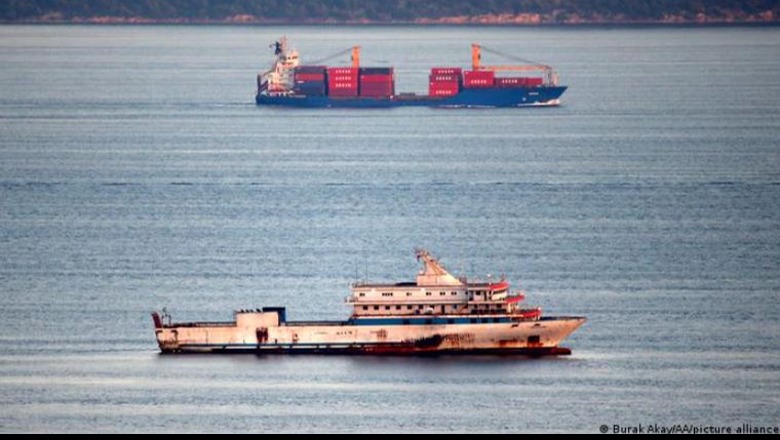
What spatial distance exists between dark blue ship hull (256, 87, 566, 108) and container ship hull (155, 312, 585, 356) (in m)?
117

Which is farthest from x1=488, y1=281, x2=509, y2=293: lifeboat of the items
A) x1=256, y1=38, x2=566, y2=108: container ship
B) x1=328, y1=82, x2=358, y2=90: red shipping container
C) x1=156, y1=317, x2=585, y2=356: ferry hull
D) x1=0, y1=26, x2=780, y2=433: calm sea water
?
x1=328, y1=82, x2=358, y2=90: red shipping container

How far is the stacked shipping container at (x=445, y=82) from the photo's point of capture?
19307 cm

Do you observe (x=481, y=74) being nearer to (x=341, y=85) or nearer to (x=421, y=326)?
(x=341, y=85)

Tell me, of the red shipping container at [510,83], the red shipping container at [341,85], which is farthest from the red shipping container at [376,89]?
the red shipping container at [510,83]

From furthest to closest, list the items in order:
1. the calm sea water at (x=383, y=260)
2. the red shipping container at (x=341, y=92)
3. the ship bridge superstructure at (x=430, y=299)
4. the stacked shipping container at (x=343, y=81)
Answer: the red shipping container at (x=341, y=92) → the stacked shipping container at (x=343, y=81) → the ship bridge superstructure at (x=430, y=299) → the calm sea water at (x=383, y=260)

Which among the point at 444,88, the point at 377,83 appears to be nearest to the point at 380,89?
the point at 377,83

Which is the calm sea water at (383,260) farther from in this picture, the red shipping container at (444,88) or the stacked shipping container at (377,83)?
the red shipping container at (444,88)

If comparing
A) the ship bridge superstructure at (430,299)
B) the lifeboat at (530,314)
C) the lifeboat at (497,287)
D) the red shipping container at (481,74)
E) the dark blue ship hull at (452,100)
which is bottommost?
the dark blue ship hull at (452,100)

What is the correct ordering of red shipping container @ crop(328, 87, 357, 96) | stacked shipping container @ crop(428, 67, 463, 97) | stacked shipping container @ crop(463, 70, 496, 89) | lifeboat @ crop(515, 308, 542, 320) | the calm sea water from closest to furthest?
1. the calm sea water
2. lifeboat @ crop(515, 308, 542, 320)
3. stacked shipping container @ crop(428, 67, 463, 97)
4. stacked shipping container @ crop(463, 70, 496, 89)
5. red shipping container @ crop(328, 87, 357, 96)

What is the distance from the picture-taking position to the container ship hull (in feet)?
244

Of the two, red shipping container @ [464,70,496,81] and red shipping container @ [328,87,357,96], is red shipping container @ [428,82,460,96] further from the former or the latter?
red shipping container @ [328,87,357,96]

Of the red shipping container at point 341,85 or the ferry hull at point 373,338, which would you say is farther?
the red shipping container at point 341,85

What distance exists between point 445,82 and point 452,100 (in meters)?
1.64

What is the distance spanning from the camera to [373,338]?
74688mm
